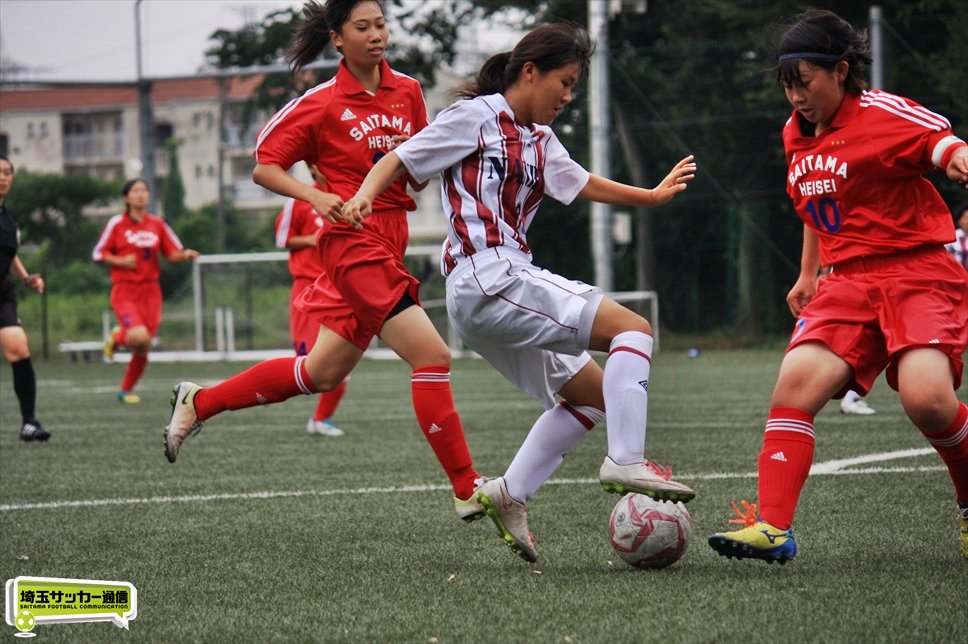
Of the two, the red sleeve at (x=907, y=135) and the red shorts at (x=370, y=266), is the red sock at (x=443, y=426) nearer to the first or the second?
the red shorts at (x=370, y=266)

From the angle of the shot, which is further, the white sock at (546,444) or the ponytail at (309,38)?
the ponytail at (309,38)

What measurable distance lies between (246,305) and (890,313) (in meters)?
22.2

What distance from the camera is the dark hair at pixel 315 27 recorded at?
5414 millimetres

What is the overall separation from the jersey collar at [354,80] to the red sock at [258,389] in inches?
47.2

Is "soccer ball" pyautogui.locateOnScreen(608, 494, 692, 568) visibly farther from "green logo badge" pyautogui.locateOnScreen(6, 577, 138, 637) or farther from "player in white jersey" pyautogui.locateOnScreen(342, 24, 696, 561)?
"green logo badge" pyautogui.locateOnScreen(6, 577, 138, 637)

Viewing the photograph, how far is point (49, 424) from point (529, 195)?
7.63 m

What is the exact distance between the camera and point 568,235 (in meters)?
24.2

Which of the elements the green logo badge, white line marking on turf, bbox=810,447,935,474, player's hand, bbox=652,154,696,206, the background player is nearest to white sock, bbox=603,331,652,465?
player's hand, bbox=652,154,696,206

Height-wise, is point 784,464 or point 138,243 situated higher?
point 784,464

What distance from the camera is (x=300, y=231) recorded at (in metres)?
10.1

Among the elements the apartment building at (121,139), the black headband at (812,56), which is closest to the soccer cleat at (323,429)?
the black headband at (812,56)

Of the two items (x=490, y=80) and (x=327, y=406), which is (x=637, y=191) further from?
(x=327, y=406)

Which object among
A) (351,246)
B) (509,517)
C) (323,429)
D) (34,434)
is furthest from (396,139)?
(34,434)

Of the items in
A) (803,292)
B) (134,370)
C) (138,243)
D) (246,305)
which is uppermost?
(803,292)
